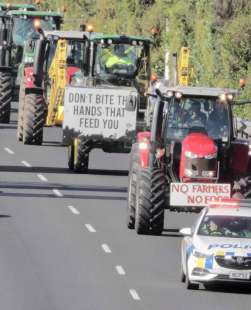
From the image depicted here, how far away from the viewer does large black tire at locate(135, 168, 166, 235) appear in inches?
1335

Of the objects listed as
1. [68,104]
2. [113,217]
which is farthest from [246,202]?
[68,104]

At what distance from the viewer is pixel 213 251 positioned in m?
27.4

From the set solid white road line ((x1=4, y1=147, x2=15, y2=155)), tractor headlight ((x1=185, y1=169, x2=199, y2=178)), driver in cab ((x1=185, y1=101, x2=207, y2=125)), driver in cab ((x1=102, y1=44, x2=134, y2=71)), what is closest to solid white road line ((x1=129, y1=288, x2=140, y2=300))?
tractor headlight ((x1=185, y1=169, x2=199, y2=178))

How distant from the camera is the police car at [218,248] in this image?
89.4 ft

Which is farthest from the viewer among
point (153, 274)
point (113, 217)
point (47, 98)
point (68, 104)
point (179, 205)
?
point (47, 98)

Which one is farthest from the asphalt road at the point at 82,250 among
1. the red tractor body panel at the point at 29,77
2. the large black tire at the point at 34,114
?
the red tractor body panel at the point at 29,77

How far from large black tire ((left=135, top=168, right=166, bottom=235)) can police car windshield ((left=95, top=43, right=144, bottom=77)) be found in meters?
16.8

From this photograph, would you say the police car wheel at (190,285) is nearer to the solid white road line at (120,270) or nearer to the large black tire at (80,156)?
the solid white road line at (120,270)

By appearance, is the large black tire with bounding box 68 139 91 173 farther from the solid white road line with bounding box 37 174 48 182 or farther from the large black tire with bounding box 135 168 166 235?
the large black tire with bounding box 135 168 166 235

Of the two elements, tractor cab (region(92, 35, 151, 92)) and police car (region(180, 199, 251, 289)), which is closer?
police car (region(180, 199, 251, 289))

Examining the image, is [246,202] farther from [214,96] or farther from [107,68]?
[107,68]

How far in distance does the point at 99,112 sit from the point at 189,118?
1227 cm

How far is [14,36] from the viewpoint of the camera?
68188 millimetres

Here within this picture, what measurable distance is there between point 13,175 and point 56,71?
6012mm
